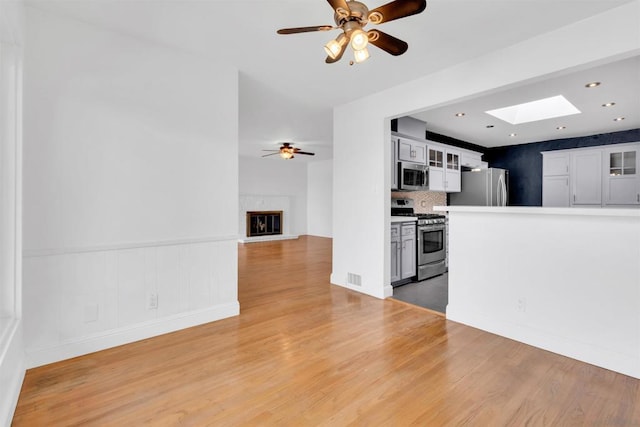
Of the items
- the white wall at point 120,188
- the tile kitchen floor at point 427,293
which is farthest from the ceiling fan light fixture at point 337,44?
the tile kitchen floor at point 427,293

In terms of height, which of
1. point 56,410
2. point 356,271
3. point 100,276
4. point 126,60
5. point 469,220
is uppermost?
point 126,60

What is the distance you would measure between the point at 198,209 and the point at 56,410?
1788mm

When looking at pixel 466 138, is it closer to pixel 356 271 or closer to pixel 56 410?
pixel 356 271

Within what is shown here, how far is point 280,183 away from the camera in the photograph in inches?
414

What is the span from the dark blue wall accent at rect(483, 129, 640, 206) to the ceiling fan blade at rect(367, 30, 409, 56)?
6159 mm

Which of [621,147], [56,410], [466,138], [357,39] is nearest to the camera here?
[56,410]

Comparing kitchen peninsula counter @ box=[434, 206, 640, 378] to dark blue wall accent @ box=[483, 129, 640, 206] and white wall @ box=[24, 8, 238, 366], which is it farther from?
dark blue wall accent @ box=[483, 129, 640, 206]

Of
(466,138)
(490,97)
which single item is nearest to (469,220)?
(490,97)

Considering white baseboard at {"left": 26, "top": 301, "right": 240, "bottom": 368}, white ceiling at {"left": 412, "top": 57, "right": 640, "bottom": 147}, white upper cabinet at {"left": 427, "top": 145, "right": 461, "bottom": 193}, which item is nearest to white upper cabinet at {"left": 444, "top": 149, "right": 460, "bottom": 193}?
white upper cabinet at {"left": 427, "top": 145, "right": 461, "bottom": 193}

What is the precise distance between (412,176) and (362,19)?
324 cm

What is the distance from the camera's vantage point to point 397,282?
4.58 meters

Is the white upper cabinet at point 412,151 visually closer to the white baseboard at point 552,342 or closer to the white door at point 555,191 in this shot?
the white baseboard at point 552,342

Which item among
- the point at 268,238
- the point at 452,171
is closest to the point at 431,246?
the point at 452,171

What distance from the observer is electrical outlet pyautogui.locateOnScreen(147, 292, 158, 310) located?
284cm
